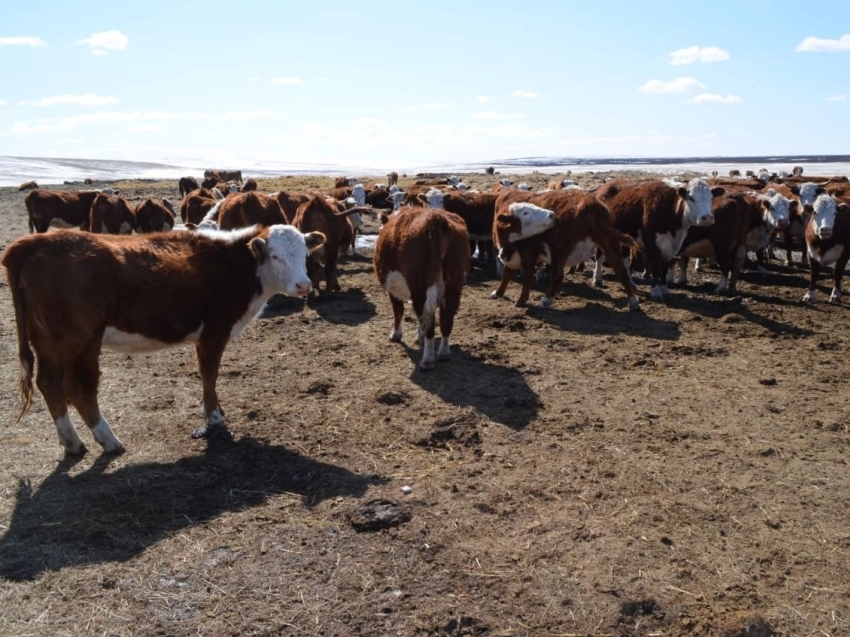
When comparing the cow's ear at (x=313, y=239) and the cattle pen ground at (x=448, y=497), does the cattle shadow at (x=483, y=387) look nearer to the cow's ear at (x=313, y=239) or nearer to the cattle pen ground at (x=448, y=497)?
the cattle pen ground at (x=448, y=497)

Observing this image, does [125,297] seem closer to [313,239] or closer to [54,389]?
[54,389]

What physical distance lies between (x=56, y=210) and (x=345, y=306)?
11.3 metres

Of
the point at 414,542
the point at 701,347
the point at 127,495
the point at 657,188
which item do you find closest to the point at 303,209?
the point at 657,188

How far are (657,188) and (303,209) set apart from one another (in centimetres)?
627

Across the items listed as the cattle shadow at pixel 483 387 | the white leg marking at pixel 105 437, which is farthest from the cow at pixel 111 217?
the white leg marking at pixel 105 437

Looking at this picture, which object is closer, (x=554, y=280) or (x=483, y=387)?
(x=483, y=387)

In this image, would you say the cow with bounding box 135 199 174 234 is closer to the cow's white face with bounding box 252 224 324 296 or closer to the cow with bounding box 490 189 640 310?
the cow with bounding box 490 189 640 310

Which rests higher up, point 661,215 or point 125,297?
point 661,215

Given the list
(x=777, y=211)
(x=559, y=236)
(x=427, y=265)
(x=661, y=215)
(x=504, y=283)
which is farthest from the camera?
(x=777, y=211)

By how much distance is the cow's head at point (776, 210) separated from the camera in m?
13.7

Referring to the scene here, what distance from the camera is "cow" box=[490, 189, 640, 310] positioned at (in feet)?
35.9

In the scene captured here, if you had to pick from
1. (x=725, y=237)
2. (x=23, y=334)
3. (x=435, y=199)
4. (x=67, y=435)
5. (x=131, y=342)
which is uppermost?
(x=435, y=199)

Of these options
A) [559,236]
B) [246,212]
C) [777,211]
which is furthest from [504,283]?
[777,211]

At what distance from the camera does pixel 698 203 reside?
11680mm
